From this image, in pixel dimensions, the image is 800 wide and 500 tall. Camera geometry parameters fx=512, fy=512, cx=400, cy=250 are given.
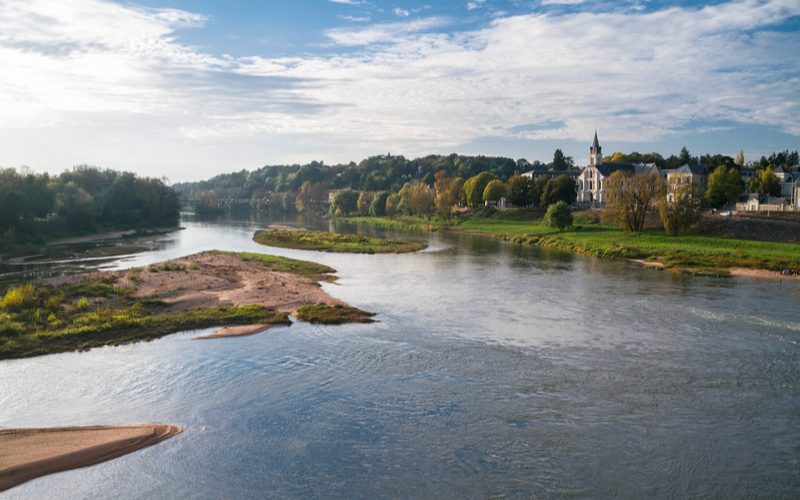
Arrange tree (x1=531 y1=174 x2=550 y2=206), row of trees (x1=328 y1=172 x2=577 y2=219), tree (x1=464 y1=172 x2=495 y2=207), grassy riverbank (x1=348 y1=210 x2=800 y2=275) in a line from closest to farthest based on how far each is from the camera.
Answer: grassy riverbank (x1=348 y1=210 x2=800 y2=275) → row of trees (x1=328 y1=172 x2=577 y2=219) → tree (x1=531 y1=174 x2=550 y2=206) → tree (x1=464 y1=172 x2=495 y2=207)

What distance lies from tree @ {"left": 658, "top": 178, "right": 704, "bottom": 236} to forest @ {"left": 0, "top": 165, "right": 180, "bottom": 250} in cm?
6999

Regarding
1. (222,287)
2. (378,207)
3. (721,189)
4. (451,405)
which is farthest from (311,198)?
(451,405)

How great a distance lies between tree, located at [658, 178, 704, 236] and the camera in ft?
180

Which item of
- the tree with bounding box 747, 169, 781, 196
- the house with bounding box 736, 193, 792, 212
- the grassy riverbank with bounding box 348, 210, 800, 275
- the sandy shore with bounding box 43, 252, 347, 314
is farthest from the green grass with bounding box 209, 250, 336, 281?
the tree with bounding box 747, 169, 781, 196

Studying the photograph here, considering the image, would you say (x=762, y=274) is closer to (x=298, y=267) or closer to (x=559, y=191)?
(x=298, y=267)

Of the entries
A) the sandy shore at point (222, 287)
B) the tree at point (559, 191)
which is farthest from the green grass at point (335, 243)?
the tree at point (559, 191)

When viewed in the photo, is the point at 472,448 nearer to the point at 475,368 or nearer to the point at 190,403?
the point at 475,368

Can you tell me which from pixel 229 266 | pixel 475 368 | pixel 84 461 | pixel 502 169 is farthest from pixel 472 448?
pixel 502 169

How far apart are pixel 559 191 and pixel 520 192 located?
9.48 metres

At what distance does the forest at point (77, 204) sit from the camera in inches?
2259

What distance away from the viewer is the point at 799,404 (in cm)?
1572

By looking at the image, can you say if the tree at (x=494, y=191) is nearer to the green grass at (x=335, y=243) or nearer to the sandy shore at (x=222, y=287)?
the green grass at (x=335, y=243)

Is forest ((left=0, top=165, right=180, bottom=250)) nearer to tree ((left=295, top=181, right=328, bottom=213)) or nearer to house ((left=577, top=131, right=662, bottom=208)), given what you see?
tree ((left=295, top=181, right=328, bottom=213))

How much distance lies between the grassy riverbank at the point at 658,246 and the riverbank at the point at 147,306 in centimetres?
3043
